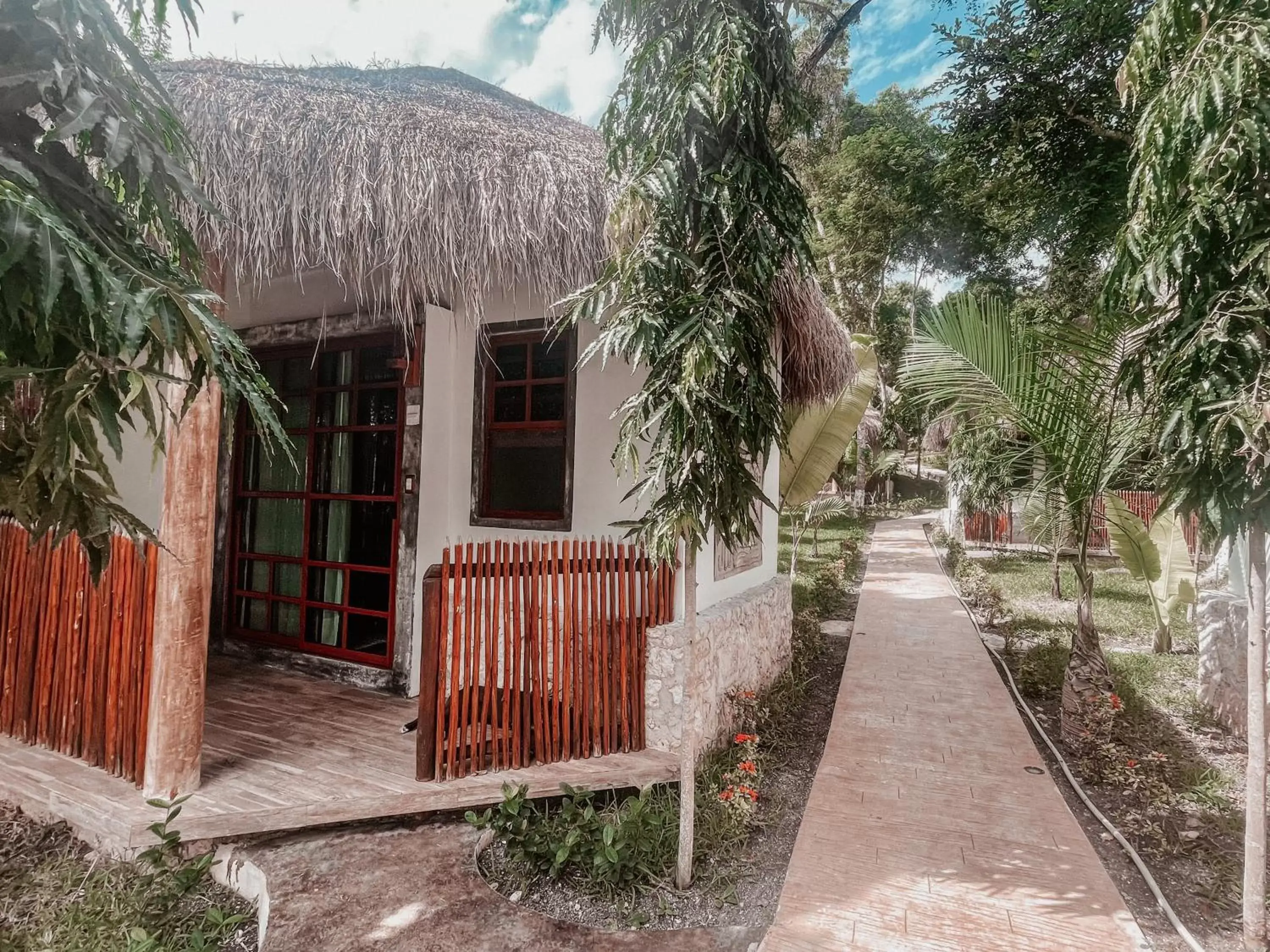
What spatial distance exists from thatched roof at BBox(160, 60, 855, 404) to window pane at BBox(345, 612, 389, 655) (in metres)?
2.39

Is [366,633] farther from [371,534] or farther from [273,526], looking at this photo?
[273,526]

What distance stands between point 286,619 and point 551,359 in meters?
3.05

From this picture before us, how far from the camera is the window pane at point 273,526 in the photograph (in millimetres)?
5160

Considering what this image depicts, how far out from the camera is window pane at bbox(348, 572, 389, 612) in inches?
187

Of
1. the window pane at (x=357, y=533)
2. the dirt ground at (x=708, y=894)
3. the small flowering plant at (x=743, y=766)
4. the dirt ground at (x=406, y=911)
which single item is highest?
the window pane at (x=357, y=533)

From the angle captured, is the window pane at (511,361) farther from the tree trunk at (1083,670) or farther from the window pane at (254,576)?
the tree trunk at (1083,670)

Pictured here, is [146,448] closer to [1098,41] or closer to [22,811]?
[22,811]

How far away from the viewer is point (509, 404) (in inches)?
181

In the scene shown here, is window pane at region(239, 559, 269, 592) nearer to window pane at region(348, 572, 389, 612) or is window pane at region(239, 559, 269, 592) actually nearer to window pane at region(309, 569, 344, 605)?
window pane at region(309, 569, 344, 605)

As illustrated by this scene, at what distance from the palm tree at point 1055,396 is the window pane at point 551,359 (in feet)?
8.32

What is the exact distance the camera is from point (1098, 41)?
23.8 feet

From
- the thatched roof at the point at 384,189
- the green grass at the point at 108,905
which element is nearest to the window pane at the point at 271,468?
the thatched roof at the point at 384,189

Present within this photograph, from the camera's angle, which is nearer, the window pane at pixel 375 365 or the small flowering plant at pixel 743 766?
the small flowering plant at pixel 743 766

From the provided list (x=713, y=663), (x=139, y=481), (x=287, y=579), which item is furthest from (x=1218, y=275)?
(x=139, y=481)
